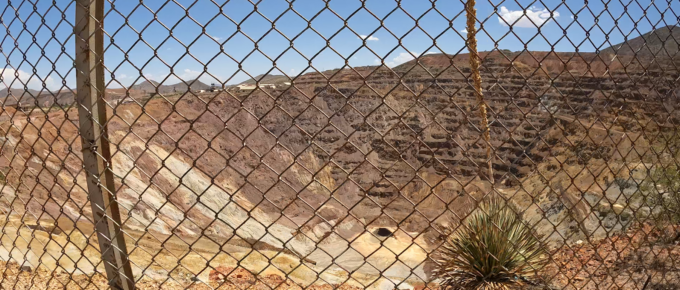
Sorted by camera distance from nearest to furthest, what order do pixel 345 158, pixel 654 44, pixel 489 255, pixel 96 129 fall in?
pixel 96 129 → pixel 489 255 → pixel 654 44 → pixel 345 158

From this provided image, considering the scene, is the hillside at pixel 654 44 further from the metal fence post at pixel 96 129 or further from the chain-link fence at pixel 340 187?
the metal fence post at pixel 96 129

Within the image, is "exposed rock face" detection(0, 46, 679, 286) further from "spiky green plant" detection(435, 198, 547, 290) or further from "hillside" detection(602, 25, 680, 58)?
"spiky green plant" detection(435, 198, 547, 290)

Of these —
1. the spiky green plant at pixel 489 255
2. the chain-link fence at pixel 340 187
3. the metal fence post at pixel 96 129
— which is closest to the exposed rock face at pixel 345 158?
the chain-link fence at pixel 340 187

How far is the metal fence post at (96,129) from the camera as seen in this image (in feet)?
5.92

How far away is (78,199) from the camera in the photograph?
1114 centimetres

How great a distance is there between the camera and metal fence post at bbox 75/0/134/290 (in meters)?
1.81

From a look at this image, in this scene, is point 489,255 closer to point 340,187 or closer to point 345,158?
point 340,187

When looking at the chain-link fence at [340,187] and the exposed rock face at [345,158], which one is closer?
the chain-link fence at [340,187]

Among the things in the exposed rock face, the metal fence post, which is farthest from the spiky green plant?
the exposed rock face

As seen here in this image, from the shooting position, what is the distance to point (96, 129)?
6.07 ft

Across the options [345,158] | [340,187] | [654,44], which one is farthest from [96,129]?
[345,158]

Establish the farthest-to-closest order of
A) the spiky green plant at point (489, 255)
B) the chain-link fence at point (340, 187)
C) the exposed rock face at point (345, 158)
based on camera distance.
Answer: the exposed rock face at point (345, 158) < the spiky green plant at point (489, 255) < the chain-link fence at point (340, 187)

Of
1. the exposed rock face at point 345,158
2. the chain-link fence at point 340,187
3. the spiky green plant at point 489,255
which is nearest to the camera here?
the chain-link fence at point 340,187

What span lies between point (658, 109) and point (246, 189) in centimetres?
1320
